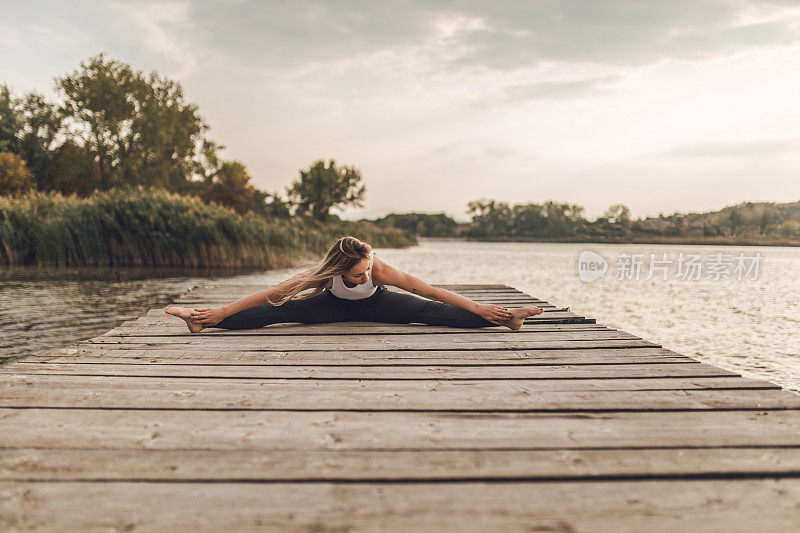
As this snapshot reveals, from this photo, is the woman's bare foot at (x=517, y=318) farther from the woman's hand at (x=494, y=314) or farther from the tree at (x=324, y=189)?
the tree at (x=324, y=189)

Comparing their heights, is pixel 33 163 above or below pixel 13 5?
below

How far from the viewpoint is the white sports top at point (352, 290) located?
3388 millimetres

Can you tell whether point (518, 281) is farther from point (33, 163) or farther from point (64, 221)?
point (33, 163)

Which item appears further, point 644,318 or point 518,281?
point 518,281

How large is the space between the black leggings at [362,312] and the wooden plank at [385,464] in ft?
6.82

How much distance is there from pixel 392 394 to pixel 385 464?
63 cm

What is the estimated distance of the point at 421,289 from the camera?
328cm

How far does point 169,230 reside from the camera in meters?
13.0

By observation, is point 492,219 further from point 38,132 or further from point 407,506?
point 407,506

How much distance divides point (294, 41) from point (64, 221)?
11.4m

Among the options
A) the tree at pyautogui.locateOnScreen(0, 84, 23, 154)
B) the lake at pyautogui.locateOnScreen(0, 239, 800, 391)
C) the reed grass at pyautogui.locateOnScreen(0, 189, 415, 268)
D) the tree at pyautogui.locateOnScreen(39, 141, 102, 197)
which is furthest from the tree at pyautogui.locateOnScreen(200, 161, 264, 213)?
the lake at pyautogui.locateOnScreen(0, 239, 800, 391)

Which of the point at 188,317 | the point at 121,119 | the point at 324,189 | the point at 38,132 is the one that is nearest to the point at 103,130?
the point at 121,119

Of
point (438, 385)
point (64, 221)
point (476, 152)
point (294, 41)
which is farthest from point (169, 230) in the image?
point (476, 152)

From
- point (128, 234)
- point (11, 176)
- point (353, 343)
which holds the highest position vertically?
point (11, 176)
